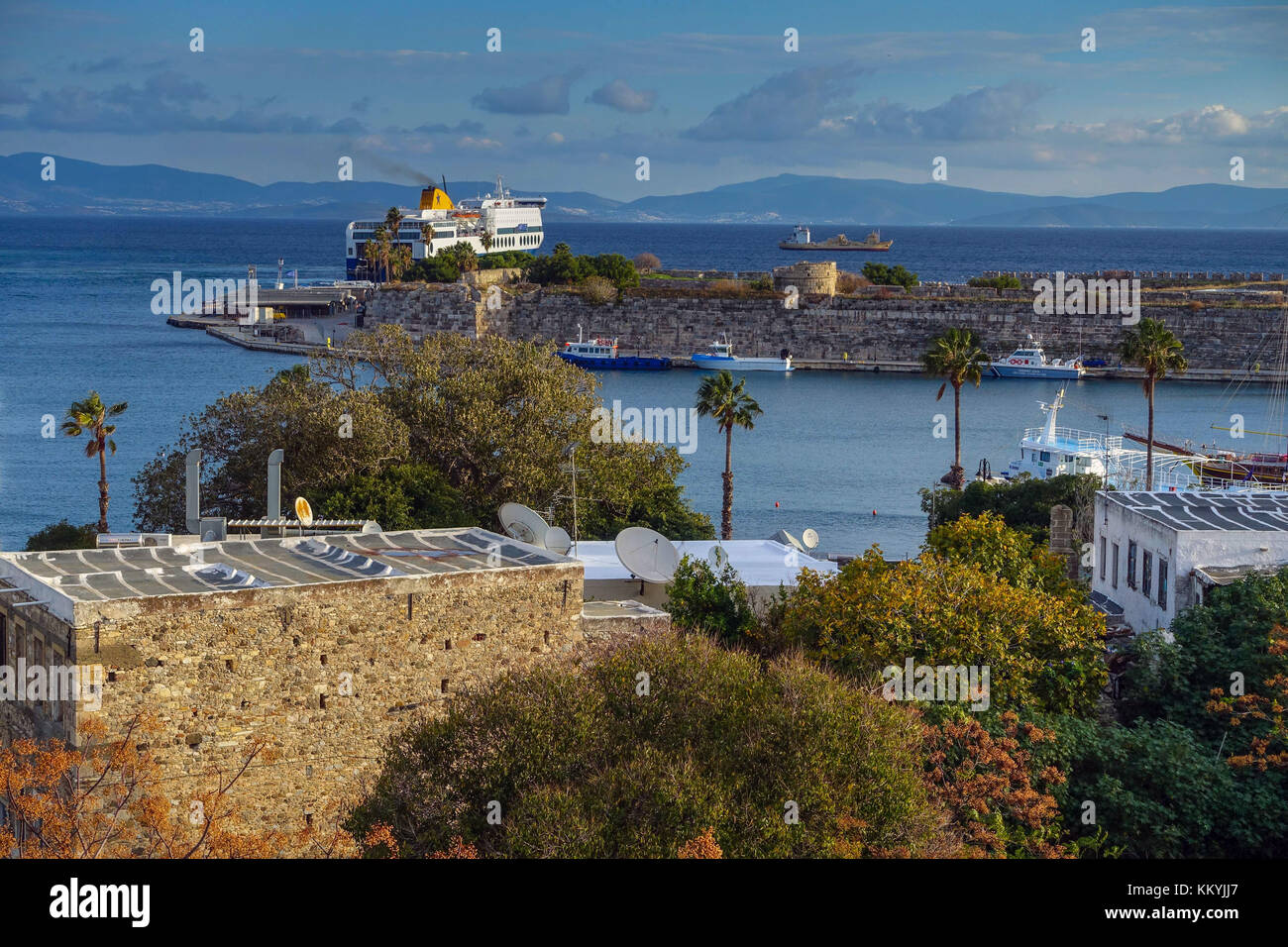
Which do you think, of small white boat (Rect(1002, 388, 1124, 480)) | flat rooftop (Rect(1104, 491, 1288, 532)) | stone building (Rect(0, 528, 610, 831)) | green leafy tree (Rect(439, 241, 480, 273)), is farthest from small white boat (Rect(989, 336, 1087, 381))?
stone building (Rect(0, 528, 610, 831))

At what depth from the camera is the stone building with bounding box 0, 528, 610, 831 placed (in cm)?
1136

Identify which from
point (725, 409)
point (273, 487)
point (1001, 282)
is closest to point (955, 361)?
point (725, 409)

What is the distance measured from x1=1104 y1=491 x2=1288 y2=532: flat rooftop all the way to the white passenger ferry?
289 ft

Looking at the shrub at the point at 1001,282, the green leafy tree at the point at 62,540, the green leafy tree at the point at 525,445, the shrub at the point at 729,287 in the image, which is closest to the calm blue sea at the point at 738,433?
the green leafy tree at the point at 525,445

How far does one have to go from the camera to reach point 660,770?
9.55m

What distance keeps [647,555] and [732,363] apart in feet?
174

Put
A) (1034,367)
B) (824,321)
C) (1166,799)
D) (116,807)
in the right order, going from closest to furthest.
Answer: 1. (116,807)
2. (1166,799)
3. (1034,367)
4. (824,321)

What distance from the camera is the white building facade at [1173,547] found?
17219mm

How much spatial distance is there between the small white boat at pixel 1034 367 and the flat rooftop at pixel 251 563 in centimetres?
5627

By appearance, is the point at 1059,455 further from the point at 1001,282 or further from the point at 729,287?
the point at 1001,282

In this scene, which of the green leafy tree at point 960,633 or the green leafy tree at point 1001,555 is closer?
the green leafy tree at point 960,633

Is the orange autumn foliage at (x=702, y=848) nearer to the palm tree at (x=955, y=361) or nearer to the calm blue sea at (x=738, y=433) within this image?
the calm blue sea at (x=738, y=433)

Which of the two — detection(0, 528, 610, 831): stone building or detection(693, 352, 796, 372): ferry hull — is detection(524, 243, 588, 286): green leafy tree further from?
detection(0, 528, 610, 831): stone building

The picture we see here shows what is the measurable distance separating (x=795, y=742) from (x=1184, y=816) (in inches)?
173
